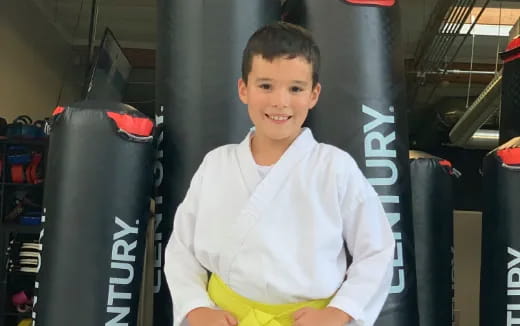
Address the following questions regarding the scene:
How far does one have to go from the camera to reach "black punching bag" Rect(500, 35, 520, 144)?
2.48m

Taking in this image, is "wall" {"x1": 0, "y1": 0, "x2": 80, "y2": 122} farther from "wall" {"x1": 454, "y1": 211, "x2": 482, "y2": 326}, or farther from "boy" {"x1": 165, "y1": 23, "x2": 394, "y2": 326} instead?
"boy" {"x1": 165, "y1": 23, "x2": 394, "y2": 326}

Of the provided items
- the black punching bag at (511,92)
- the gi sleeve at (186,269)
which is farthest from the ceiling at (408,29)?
the gi sleeve at (186,269)

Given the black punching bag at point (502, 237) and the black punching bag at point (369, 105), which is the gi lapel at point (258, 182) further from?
the black punching bag at point (502, 237)

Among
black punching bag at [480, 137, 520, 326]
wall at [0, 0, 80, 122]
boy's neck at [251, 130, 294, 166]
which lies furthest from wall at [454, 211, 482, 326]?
boy's neck at [251, 130, 294, 166]

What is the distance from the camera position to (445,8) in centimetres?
497

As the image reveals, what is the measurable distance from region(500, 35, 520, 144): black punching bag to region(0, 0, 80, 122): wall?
3.37m

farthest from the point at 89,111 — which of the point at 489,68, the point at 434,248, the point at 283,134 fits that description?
the point at 489,68

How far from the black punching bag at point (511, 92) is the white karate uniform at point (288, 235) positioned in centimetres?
146

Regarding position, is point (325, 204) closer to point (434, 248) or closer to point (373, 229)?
point (373, 229)

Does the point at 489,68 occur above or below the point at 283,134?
above

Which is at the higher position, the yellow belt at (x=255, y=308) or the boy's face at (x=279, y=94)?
the boy's face at (x=279, y=94)

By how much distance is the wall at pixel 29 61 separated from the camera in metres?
4.68

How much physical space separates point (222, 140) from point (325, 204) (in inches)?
25.0

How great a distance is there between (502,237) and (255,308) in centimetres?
103
